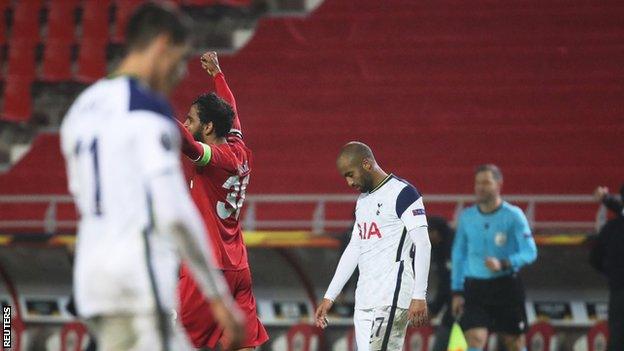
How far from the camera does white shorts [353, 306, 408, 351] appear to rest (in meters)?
6.61

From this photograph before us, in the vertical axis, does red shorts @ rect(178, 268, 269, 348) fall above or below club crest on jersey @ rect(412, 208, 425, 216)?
below

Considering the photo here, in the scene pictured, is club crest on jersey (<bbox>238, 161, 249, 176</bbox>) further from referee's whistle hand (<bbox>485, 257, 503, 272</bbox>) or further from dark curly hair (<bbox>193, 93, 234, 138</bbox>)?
referee's whistle hand (<bbox>485, 257, 503, 272</bbox>)

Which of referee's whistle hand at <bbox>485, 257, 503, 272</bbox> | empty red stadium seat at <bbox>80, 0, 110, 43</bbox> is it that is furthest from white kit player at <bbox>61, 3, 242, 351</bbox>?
empty red stadium seat at <bbox>80, 0, 110, 43</bbox>

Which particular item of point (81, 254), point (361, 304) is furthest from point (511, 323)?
point (81, 254)

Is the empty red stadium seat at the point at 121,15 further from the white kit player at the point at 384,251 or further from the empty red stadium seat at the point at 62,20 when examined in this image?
the white kit player at the point at 384,251

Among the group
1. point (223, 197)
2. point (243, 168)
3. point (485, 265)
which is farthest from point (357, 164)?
point (485, 265)

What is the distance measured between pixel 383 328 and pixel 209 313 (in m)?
0.93

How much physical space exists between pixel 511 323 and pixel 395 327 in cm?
313

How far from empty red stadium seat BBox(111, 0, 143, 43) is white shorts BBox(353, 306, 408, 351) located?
9.49 metres

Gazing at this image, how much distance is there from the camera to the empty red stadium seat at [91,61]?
1518 centimetres

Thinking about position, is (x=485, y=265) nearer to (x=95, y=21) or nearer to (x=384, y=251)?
(x=384, y=251)

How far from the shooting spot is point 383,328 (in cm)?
661

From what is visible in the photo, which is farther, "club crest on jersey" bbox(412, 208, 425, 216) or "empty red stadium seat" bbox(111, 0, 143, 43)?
"empty red stadium seat" bbox(111, 0, 143, 43)

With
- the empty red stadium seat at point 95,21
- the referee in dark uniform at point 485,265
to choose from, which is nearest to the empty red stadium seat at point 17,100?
the empty red stadium seat at point 95,21
